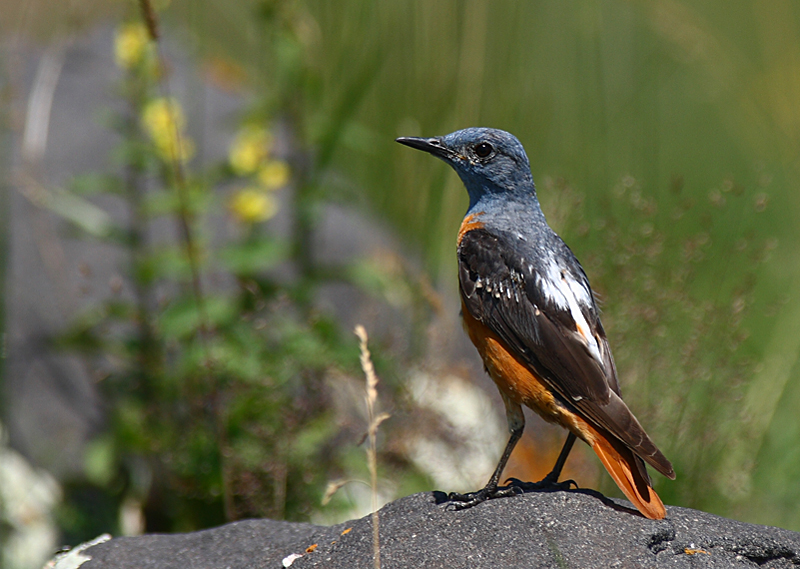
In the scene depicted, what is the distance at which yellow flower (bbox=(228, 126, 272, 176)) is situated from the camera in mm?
4559

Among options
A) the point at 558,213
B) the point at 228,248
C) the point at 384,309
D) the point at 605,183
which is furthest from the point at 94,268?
the point at 605,183

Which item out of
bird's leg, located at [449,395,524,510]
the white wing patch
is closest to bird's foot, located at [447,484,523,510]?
bird's leg, located at [449,395,524,510]

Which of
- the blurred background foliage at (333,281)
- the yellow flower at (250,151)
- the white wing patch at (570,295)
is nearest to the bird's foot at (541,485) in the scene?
the white wing patch at (570,295)

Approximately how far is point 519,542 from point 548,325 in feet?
2.60

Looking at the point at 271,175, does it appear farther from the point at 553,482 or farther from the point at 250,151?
the point at 553,482

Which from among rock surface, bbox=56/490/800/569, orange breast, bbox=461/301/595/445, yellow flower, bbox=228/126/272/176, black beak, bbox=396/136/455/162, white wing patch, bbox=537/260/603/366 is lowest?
rock surface, bbox=56/490/800/569

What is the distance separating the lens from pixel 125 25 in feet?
14.9

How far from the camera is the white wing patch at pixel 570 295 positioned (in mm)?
3096

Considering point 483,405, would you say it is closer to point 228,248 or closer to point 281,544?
point 228,248

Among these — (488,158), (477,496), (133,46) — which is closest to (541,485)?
(477,496)

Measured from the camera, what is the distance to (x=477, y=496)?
2930 millimetres

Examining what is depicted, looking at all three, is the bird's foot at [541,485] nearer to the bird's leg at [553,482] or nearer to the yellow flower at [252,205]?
the bird's leg at [553,482]

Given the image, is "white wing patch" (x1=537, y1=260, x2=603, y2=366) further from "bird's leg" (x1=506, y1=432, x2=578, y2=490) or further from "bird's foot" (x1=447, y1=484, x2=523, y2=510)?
"bird's foot" (x1=447, y1=484, x2=523, y2=510)

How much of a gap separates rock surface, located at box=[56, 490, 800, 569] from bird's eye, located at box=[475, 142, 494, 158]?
1366 millimetres
